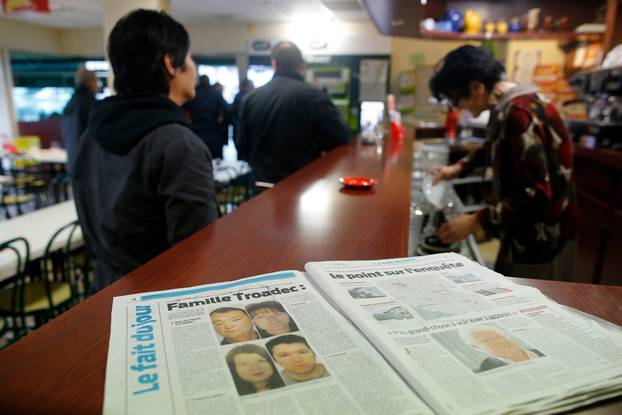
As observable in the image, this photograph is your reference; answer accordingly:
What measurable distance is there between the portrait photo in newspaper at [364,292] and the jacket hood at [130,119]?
2.49 ft

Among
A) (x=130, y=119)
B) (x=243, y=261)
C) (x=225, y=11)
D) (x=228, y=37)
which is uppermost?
(x=225, y=11)

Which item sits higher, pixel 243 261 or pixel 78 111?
pixel 78 111

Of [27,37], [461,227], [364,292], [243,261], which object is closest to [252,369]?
[364,292]

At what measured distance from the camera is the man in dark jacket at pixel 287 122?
104 inches

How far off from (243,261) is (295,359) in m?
0.36

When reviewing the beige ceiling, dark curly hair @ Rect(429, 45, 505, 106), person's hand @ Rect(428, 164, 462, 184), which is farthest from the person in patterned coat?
the beige ceiling

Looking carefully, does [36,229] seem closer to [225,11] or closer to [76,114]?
[76,114]

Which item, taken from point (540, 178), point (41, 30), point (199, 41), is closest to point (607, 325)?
point (540, 178)

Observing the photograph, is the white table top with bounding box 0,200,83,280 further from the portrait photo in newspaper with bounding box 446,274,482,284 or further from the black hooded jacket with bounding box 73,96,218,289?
the portrait photo in newspaper with bounding box 446,274,482,284

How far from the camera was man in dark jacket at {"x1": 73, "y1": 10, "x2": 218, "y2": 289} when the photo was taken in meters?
1.13

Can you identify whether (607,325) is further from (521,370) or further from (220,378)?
(220,378)

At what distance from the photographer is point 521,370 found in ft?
1.53

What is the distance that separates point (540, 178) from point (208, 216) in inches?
44.1

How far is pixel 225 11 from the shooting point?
6.57 metres
